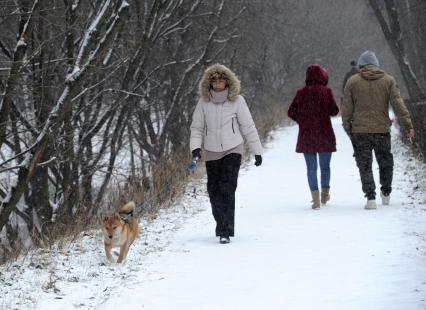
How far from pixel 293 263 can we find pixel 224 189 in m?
1.48

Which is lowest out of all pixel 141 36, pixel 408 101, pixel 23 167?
pixel 23 167

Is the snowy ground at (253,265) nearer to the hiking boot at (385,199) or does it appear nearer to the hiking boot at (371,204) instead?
the hiking boot at (371,204)

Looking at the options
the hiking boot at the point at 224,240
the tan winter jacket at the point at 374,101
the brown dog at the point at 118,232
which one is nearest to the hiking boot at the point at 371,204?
the tan winter jacket at the point at 374,101

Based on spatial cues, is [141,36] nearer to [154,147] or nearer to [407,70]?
[154,147]

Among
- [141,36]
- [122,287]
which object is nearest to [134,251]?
[122,287]

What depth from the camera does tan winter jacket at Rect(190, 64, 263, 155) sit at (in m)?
7.92

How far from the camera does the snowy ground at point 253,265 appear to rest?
5.57m

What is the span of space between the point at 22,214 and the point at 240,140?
5369 millimetres

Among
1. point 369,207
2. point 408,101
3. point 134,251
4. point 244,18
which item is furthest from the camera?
point 244,18

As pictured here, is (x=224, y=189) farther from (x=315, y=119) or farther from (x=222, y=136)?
(x=315, y=119)

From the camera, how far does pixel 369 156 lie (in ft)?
31.7

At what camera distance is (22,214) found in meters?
11.9

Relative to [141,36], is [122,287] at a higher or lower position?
lower

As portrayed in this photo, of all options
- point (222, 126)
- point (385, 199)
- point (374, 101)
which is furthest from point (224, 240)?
point (374, 101)
